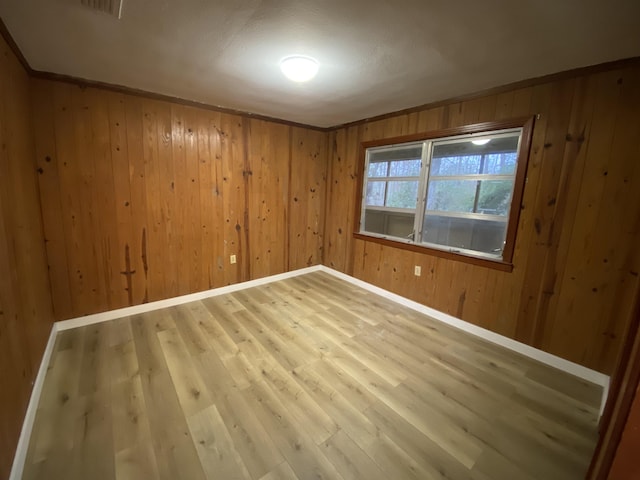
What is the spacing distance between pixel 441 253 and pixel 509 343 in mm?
1010

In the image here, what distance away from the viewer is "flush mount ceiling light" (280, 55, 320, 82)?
1.82 metres

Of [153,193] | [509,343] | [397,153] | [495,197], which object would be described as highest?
[397,153]

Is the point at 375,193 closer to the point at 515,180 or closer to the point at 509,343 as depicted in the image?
the point at 515,180

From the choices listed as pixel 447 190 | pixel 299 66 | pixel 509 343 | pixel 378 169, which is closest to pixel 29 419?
pixel 299 66

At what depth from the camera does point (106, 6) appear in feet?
4.42

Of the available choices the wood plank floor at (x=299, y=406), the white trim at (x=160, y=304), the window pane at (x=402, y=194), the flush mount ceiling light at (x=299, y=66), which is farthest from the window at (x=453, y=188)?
the white trim at (x=160, y=304)

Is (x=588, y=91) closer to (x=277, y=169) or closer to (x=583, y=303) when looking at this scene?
(x=583, y=303)

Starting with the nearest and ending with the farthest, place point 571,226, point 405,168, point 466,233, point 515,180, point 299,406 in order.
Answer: point 299,406
point 571,226
point 515,180
point 466,233
point 405,168

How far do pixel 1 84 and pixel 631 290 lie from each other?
426cm

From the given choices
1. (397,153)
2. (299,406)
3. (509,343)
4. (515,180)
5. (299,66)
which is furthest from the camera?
(397,153)

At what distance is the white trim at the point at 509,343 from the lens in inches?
78.3

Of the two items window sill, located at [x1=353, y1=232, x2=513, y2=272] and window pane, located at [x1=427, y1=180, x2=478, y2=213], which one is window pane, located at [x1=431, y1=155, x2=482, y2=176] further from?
window sill, located at [x1=353, y1=232, x2=513, y2=272]

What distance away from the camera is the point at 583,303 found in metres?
2.00

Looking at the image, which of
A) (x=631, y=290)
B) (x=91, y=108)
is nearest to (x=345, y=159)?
(x=91, y=108)
